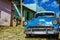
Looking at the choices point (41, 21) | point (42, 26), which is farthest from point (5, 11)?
point (42, 26)

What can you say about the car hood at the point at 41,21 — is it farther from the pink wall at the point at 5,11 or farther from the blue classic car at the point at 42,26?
the pink wall at the point at 5,11

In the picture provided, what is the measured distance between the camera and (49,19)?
1298 centimetres

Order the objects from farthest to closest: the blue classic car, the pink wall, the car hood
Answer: the pink wall → the car hood → the blue classic car

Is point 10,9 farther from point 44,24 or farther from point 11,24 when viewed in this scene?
point 44,24

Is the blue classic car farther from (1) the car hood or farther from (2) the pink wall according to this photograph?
(2) the pink wall

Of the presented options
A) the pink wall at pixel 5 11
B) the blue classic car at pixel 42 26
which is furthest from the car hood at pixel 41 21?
the pink wall at pixel 5 11

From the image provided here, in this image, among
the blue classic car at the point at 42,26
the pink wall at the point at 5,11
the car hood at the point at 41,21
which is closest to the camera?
the blue classic car at the point at 42,26

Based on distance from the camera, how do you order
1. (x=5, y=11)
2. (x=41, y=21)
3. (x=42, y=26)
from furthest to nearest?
(x=5, y=11) < (x=41, y=21) < (x=42, y=26)

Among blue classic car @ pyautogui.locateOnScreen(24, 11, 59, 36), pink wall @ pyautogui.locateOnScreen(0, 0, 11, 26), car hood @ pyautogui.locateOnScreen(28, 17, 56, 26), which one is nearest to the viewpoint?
blue classic car @ pyautogui.locateOnScreen(24, 11, 59, 36)

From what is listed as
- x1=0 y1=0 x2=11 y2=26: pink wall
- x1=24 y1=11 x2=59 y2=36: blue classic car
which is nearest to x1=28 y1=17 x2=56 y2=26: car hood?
x1=24 y1=11 x2=59 y2=36: blue classic car

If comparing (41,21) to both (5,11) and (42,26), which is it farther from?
(5,11)

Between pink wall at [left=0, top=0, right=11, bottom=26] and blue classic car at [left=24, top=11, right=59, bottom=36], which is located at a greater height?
A: pink wall at [left=0, top=0, right=11, bottom=26]

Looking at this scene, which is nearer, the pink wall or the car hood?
the car hood

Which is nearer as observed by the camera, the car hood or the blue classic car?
the blue classic car
